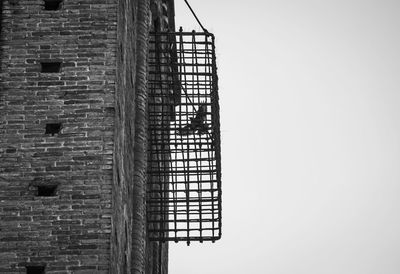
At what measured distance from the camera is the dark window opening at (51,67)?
47.5 ft

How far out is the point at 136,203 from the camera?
57.9ft

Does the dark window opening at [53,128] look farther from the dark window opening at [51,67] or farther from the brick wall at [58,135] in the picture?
the dark window opening at [51,67]

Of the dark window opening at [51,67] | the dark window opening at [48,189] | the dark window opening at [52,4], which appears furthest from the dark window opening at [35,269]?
the dark window opening at [52,4]

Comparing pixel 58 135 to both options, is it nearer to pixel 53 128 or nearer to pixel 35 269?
pixel 53 128

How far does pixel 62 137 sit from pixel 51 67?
42.9 inches

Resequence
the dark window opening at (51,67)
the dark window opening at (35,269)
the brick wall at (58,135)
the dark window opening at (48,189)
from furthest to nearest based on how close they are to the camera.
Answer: the dark window opening at (51,67)
the dark window opening at (48,189)
the brick wall at (58,135)
the dark window opening at (35,269)

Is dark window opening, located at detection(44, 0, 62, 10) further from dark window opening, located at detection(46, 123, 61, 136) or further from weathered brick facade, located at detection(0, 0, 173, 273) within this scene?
dark window opening, located at detection(46, 123, 61, 136)

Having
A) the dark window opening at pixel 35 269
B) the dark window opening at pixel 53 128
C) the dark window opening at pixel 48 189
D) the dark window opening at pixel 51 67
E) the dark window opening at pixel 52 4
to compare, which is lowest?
the dark window opening at pixel 35 269

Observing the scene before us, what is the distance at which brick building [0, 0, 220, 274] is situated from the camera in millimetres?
13305

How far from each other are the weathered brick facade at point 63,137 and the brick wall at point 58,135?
12 mm

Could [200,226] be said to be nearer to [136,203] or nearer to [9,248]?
[136,203]

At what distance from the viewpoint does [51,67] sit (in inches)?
572

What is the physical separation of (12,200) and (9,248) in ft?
2.09

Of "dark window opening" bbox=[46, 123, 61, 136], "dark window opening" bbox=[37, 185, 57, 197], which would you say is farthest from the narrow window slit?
"dark window opening" bbox=[37, 185, 57, 197]
